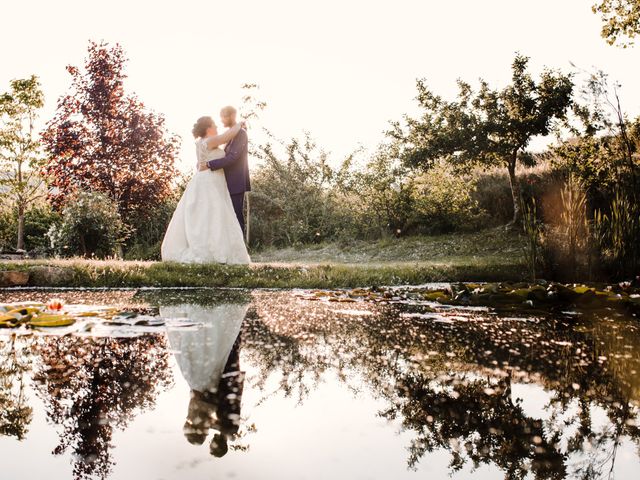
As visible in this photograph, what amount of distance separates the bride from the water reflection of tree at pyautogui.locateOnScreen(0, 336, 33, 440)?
5.40 m

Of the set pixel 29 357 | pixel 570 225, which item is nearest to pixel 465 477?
pixel 29 357

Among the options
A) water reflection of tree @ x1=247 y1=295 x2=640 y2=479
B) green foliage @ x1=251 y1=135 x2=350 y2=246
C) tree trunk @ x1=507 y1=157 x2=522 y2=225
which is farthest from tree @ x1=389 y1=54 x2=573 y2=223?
water reflection of tree @ x1=247 y1=295 x2=640 y2=479

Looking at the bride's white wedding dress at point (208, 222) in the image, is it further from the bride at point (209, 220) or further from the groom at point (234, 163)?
the groom at point (234, 163)

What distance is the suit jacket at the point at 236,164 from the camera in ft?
29.6

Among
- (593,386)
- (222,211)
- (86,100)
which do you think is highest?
(86,100)

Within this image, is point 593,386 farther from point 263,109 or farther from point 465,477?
point 263,109

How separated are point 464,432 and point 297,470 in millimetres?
664

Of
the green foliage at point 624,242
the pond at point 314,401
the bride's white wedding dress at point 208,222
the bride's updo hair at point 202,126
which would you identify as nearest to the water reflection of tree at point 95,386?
the pond at point 314,401

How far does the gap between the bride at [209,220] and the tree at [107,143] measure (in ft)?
15.1

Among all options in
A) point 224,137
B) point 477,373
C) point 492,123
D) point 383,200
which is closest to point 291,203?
point 383,200

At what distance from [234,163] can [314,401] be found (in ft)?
23.8

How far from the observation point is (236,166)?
9227 millimetres

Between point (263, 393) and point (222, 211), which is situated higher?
point (222, 211)

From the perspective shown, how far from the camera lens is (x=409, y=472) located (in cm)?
161
